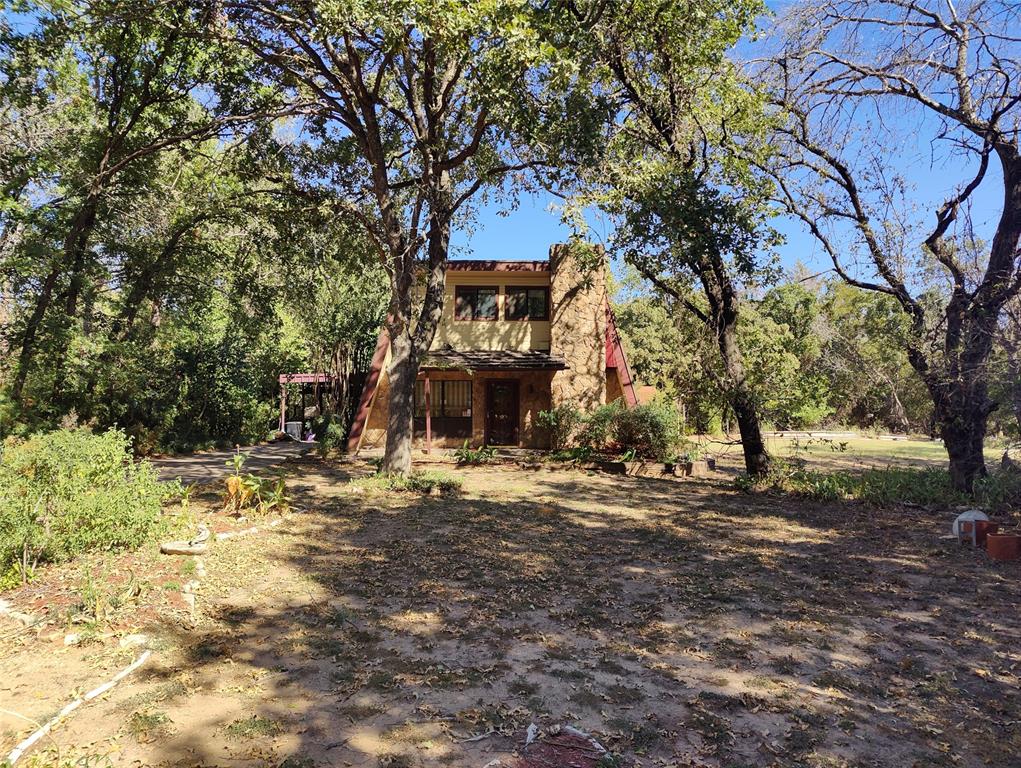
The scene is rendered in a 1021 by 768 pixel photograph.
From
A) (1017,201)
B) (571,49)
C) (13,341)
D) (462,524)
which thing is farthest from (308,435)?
(1017,201)

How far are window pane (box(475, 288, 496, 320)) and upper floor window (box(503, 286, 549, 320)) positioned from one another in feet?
1.29

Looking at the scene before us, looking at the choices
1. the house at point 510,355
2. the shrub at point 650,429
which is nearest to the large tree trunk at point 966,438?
the shrub at point 650,429

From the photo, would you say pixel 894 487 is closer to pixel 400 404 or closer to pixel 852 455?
pixel 400 404

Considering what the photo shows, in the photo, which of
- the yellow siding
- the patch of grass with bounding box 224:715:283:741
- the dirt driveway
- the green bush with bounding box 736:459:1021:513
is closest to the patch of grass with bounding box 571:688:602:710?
the patch of grass with bounding box 224:715:283:741

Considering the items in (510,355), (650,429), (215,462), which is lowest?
(215,462)

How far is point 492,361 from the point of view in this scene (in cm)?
1784

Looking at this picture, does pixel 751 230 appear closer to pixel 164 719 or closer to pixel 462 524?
pixel 462 524

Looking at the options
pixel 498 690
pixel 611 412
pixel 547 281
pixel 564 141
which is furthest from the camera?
pixel 547 281

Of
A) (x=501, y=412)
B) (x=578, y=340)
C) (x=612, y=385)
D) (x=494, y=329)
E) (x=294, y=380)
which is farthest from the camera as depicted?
(x=294, y=380)

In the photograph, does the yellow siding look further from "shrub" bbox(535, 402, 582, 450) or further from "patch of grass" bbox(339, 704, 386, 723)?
"patch of grass" bbox(339, 704, 386, 723)

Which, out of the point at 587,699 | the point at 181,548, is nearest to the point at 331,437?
the point at 181,548

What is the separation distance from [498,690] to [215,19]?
10080 mm

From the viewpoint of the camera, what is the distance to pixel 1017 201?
10.6 meters

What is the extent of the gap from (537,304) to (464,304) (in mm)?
2381
